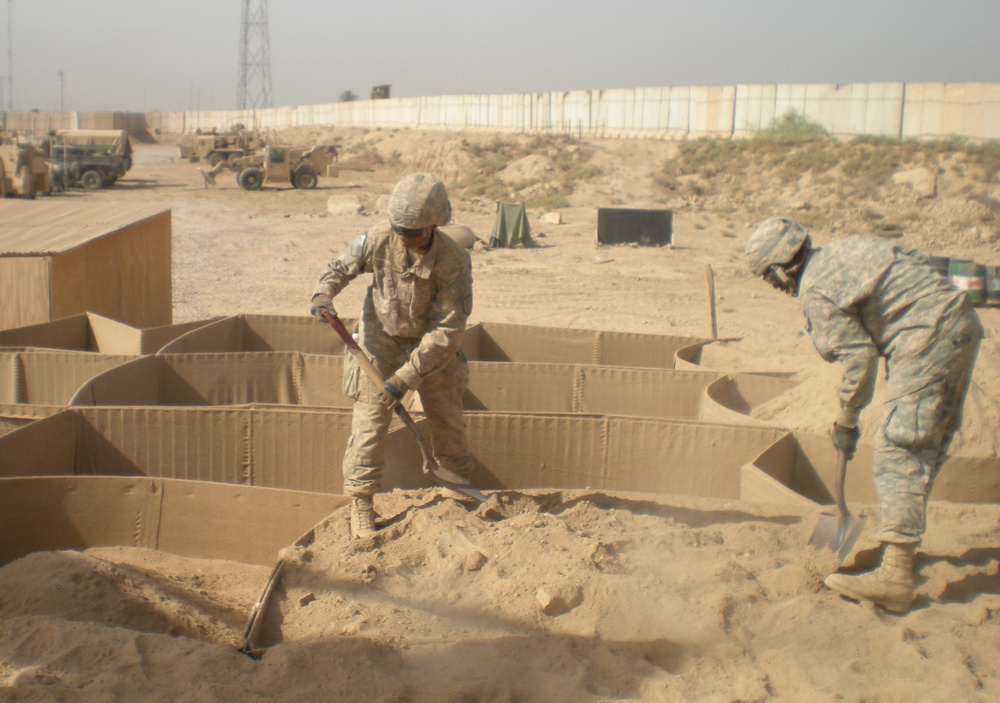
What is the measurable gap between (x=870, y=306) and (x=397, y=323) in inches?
66.5

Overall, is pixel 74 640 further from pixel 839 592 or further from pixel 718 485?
pixel 718 485

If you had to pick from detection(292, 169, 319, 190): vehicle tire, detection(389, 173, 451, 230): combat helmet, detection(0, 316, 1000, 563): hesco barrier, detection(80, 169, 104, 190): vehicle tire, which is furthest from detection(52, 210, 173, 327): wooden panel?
detection(80, 169, 104, 190): vehicle tire

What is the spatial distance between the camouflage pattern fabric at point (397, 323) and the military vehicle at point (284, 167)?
71.8 feet

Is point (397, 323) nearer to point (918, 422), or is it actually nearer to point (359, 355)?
point (359, 355)

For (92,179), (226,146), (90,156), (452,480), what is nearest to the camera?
(452,480)

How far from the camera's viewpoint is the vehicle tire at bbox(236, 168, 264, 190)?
24.6 meters

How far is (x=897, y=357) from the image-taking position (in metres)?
3.03

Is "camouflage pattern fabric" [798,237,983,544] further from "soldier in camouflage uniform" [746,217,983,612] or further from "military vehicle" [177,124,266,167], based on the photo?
"military vehicle" [177,124,266,167]

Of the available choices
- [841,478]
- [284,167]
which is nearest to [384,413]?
[841,478]

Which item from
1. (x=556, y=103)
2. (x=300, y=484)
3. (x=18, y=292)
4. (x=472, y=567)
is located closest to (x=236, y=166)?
A: (x=556, y=103)

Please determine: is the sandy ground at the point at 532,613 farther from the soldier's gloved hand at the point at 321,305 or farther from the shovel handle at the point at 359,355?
the soldier's gloved hand at the point at 321,305

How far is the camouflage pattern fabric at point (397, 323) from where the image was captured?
11.8 ft

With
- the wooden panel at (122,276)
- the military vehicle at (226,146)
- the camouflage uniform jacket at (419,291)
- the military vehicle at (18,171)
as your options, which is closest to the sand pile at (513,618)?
the camouflage uniform jacket at (419,291)

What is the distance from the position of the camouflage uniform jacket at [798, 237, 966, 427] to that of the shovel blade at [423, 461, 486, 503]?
1.49 meters
